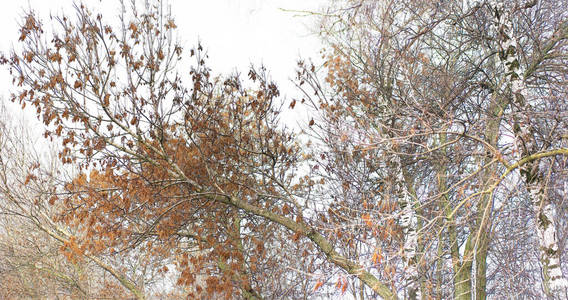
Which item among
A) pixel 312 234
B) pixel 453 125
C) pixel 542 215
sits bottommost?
pixel 542 215

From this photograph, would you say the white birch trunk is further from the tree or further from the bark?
the bark

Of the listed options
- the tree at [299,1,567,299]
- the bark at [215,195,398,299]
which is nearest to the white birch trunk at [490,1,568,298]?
the tree at [299,1,567,299]

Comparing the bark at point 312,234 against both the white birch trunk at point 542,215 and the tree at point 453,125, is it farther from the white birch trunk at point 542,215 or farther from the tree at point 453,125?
the white birch trunk at point 542,215

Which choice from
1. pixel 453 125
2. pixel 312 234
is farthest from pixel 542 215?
pixel 312 234

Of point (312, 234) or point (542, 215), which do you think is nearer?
point (542, 215)

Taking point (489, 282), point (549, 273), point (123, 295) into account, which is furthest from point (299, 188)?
point (123, 295)

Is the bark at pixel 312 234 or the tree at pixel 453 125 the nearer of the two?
the tree at pixel 453 125

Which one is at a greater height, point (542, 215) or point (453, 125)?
point (453, 125)

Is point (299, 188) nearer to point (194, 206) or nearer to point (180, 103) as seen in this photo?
point (194, 206)

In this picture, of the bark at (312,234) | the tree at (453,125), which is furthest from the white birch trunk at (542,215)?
the bark at (312,234)

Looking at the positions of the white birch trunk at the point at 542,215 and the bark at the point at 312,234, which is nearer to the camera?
the white birch trunk at the point at 542,215

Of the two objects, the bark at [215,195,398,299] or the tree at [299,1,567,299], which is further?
the bark at [215,195,398,299]

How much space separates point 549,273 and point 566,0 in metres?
4.66

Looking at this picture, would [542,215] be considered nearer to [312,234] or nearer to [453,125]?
[453,125]
